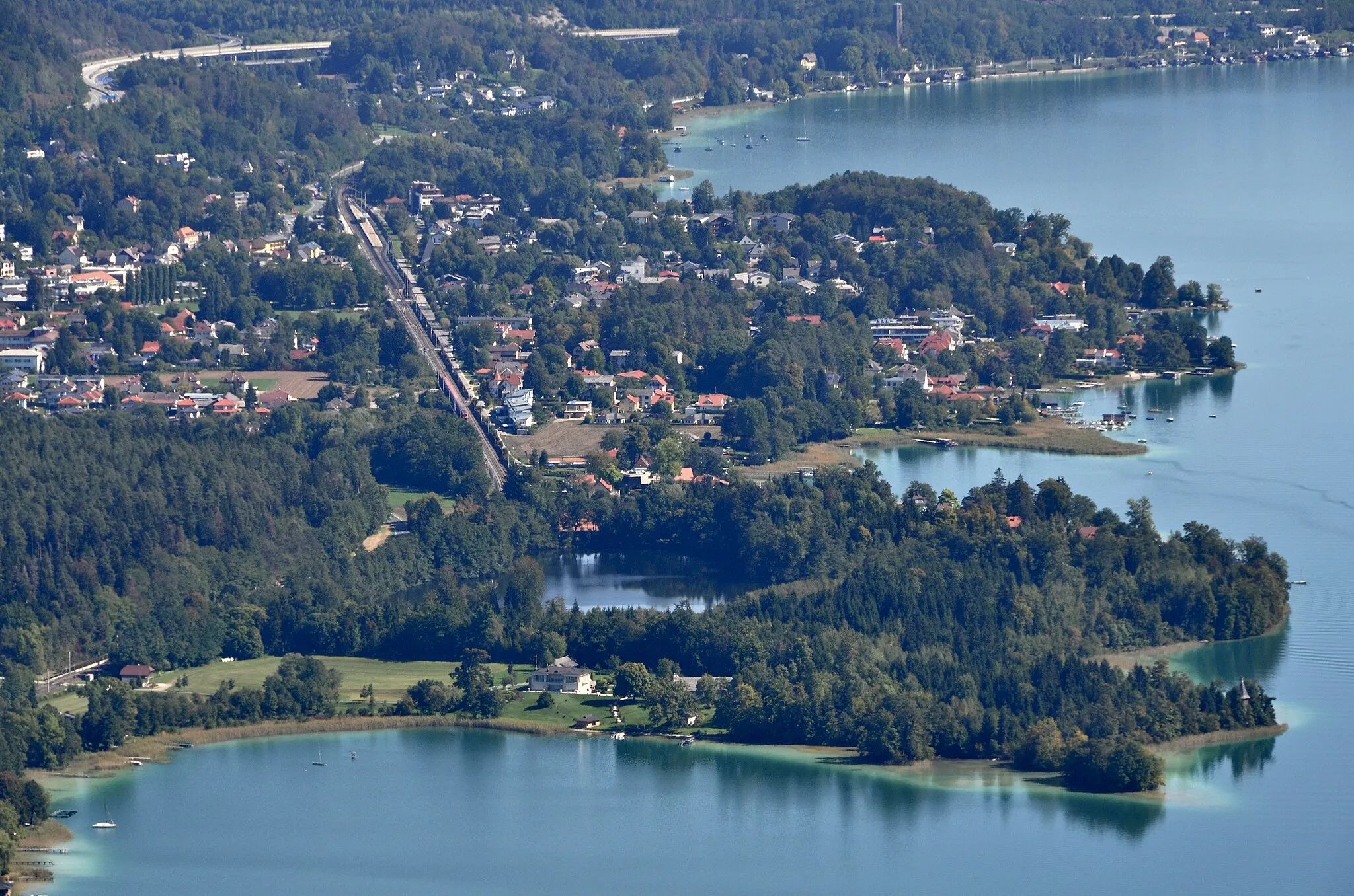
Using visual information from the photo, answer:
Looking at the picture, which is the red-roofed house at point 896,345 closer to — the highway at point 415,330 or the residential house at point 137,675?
the highway at point 415,330

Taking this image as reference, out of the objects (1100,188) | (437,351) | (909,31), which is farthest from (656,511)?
(909,31)

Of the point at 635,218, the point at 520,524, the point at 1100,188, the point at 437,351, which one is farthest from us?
the point at 1100,188

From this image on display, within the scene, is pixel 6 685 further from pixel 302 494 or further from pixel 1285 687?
pixel 1285 687

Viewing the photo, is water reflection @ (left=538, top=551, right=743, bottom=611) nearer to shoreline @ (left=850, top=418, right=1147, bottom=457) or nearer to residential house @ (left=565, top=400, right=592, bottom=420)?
shoreline @ (left=850, top=418, right=1147, bottom=457)

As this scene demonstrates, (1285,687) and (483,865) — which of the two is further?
(1285,687)

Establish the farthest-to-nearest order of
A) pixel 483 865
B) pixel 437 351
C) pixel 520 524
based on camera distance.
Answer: pixel 437 351, pixel 520 524, pixel 483 865

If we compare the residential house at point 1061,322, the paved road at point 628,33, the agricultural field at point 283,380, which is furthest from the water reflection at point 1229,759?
the paved road at point 628,33

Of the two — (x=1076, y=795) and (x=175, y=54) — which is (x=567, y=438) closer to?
(x=1076, y=795)

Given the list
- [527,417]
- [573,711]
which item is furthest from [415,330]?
[573,711]
